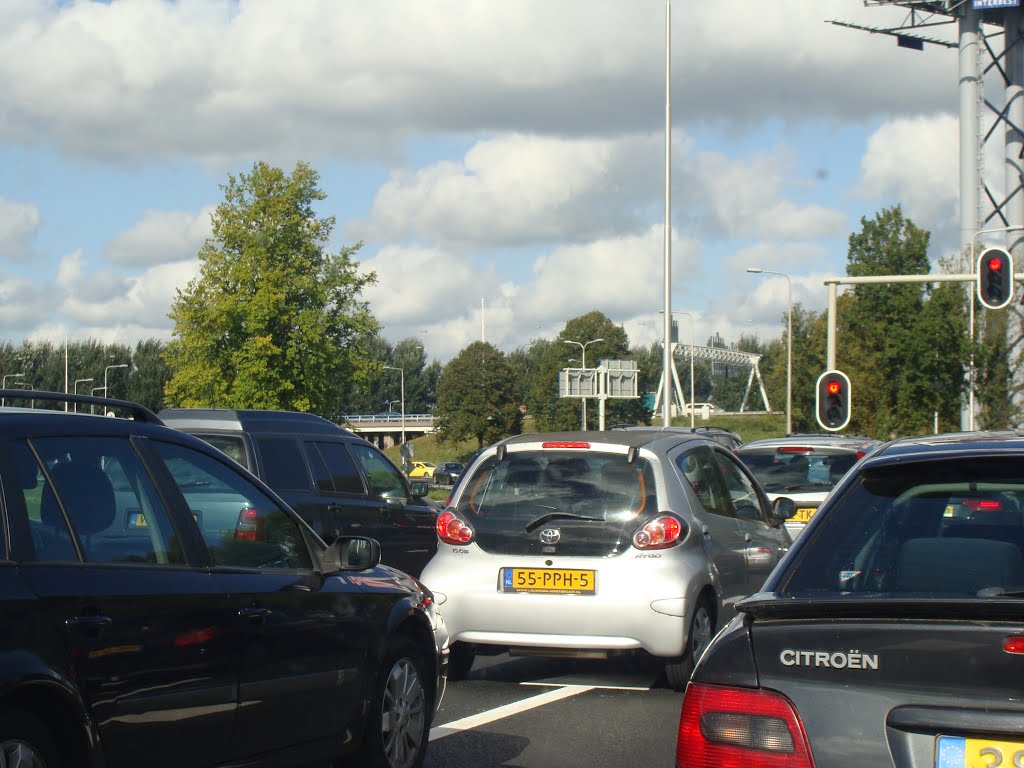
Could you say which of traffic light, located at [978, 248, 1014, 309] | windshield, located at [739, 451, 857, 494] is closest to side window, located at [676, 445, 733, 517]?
windshield, located at [739, 451, 857, 494]

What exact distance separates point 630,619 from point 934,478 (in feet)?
14.9

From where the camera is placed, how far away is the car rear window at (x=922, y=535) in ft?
12.6

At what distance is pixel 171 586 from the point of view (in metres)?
4.64

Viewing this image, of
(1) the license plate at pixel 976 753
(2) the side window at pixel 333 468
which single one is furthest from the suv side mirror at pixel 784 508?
(1) the license plate at pixel 976 753

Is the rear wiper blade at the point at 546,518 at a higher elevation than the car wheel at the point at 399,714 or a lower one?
higher

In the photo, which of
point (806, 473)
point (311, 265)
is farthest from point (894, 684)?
point (311, 265)

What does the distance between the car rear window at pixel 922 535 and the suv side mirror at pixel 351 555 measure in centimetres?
242

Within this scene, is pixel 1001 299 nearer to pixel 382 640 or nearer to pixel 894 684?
pixel 382 640

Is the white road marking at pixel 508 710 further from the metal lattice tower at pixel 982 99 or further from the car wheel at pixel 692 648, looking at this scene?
the metal lattice tower at pixel 982 99

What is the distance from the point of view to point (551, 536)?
28.3 ft

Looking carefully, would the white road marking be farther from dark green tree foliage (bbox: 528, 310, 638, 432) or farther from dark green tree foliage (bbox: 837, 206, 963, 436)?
dark green tree foliage (bbox: 528, 310, 638, 432)

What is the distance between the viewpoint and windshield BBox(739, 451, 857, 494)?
1530 centimetres

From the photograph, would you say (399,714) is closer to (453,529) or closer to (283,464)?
(453,529)

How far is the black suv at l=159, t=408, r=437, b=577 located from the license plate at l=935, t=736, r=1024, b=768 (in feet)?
25.9
